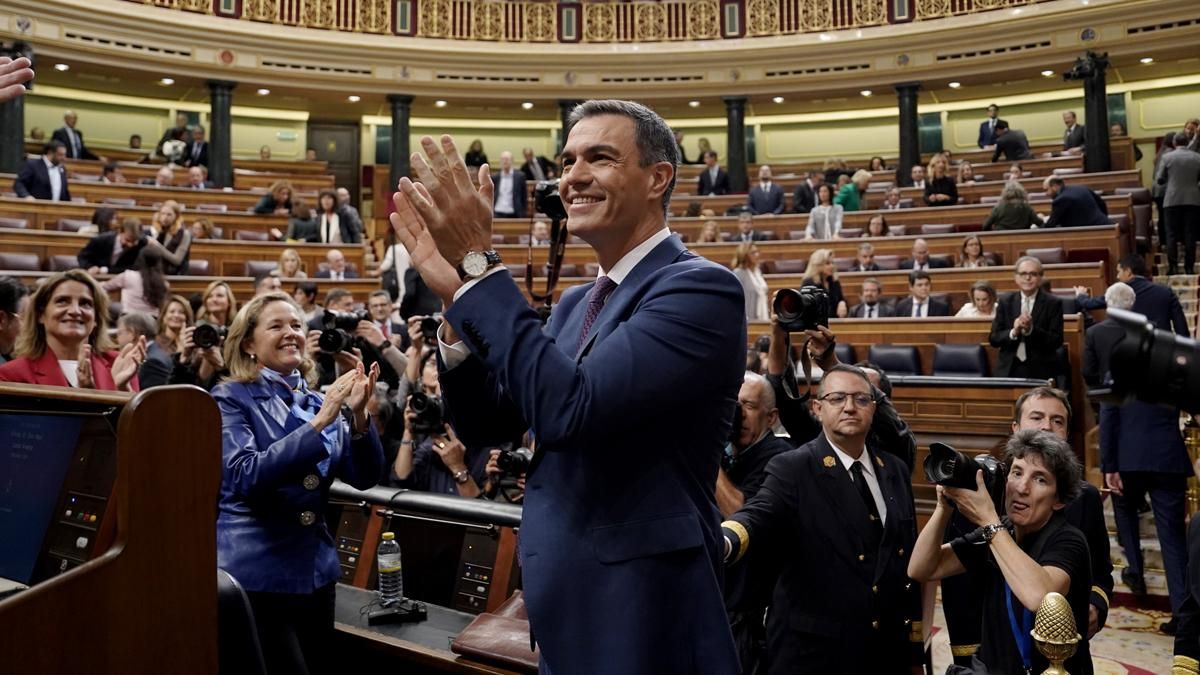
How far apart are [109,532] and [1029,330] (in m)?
4.96

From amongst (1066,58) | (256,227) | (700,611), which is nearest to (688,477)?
(700,611)

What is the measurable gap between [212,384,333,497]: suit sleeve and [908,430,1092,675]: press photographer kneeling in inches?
49.7

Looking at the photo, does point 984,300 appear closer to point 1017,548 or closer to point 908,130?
point 1017,548

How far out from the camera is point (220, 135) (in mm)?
12367

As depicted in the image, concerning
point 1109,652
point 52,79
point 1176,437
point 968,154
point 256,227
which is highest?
point 52,79

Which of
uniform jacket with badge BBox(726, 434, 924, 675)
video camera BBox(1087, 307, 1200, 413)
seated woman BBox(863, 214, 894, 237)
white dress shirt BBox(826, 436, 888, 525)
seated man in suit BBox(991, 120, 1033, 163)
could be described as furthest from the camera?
seated man in suit BBox(991, 120, 1033, 163)

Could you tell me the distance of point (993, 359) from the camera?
586cm

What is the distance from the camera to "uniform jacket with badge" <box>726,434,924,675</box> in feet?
6.97

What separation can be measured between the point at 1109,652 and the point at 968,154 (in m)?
11.9

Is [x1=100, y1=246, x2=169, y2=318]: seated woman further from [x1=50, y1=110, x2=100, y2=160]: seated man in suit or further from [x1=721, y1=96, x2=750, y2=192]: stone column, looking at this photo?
[x1=721, y1=96, x2=750, y2=192]: stone column

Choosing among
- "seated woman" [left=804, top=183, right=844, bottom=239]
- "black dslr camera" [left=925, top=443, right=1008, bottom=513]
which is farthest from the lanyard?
"seated woman" [left=804, top=183, right=844, bottom=239]

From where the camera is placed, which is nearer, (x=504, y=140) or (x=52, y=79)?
(x=52, y=79)

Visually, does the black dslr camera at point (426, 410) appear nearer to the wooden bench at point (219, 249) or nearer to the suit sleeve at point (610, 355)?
the suit sleeve at point (610, 355)

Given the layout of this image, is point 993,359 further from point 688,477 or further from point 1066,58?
point 1066,58
